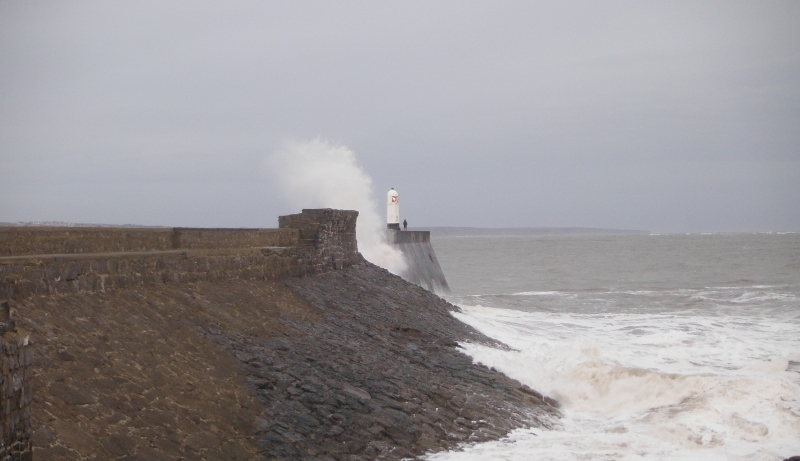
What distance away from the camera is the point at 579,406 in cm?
1070

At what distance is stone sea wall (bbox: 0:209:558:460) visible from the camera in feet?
18.7

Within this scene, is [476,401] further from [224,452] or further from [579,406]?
[224,452]

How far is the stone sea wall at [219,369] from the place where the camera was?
5.70 metres

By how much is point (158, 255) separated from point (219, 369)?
1.79 m

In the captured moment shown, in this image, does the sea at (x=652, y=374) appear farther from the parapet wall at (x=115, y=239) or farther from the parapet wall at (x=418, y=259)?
the parapet wall at (x=115, y=239)

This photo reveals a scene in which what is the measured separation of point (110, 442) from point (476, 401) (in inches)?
188

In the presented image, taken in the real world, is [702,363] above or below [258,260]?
below

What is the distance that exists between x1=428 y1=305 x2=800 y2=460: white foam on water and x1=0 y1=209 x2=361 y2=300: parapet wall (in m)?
3.17

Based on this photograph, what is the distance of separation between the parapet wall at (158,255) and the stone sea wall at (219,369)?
0.02 metres

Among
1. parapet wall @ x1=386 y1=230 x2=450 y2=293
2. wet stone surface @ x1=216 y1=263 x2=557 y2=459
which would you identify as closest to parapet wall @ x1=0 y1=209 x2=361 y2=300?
wet stone surface @ x1=216 y1=263 x2=557 y2=459

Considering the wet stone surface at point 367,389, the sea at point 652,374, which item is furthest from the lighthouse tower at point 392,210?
the wet stone surface at point 367,389

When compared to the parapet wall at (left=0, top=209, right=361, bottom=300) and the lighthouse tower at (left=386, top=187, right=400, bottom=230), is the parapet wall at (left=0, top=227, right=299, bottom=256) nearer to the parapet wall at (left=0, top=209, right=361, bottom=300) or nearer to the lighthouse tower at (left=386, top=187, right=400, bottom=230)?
the parapet wall at (left=0, top=209, right=361, bottom=300)

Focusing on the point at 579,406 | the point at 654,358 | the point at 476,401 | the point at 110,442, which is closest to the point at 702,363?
the point at 654,358

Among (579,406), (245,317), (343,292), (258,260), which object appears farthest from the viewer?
(343,292)
